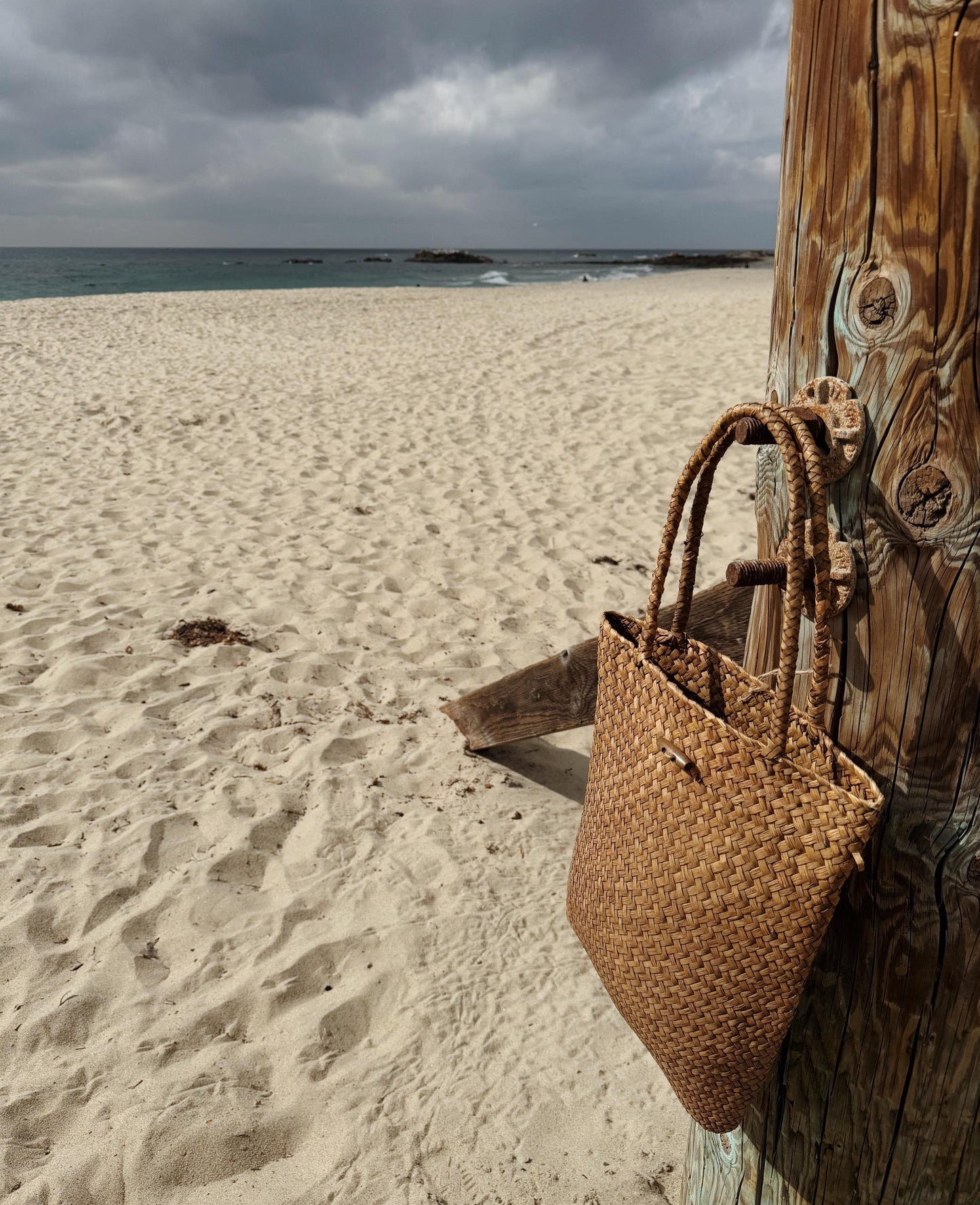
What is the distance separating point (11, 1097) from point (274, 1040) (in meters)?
0.58

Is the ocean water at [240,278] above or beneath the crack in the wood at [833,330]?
above

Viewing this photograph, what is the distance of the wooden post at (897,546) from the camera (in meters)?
0.96

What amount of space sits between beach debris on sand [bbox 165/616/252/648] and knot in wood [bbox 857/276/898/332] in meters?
3.33

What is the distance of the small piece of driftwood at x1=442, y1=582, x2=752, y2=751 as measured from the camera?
252 centimetres

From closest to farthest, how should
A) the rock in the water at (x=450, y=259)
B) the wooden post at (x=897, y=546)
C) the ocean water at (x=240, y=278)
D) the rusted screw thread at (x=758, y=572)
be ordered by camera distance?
1. the wooden post at (x=897, y=546)
2. the rusted screw thread at (x=758, y=572)
3. the ocean water at (x=240, y=278)
4. the rock in the water at (x=450, y=259)

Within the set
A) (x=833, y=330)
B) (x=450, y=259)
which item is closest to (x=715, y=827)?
(x=833, y=330)

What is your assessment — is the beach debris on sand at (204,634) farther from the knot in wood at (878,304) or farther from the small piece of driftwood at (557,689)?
the knot in wood at (878,304)

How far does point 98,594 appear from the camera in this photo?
4277mm

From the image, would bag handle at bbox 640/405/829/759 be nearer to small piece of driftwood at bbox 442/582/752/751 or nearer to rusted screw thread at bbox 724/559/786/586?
rusted screw thread at bbox 724/559/786/586

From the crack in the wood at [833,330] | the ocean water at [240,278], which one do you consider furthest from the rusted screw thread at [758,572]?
the ocean water at [240,278]

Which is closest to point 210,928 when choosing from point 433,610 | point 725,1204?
point 725,1204

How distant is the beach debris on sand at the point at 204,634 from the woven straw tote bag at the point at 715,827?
9.36 feet

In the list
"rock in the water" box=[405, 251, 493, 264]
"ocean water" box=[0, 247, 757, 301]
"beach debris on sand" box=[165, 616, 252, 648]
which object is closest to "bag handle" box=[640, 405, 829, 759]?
"beach debris on sand" box=[165, 616, 252, 648]

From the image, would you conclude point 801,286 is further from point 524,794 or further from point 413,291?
point 413,291
